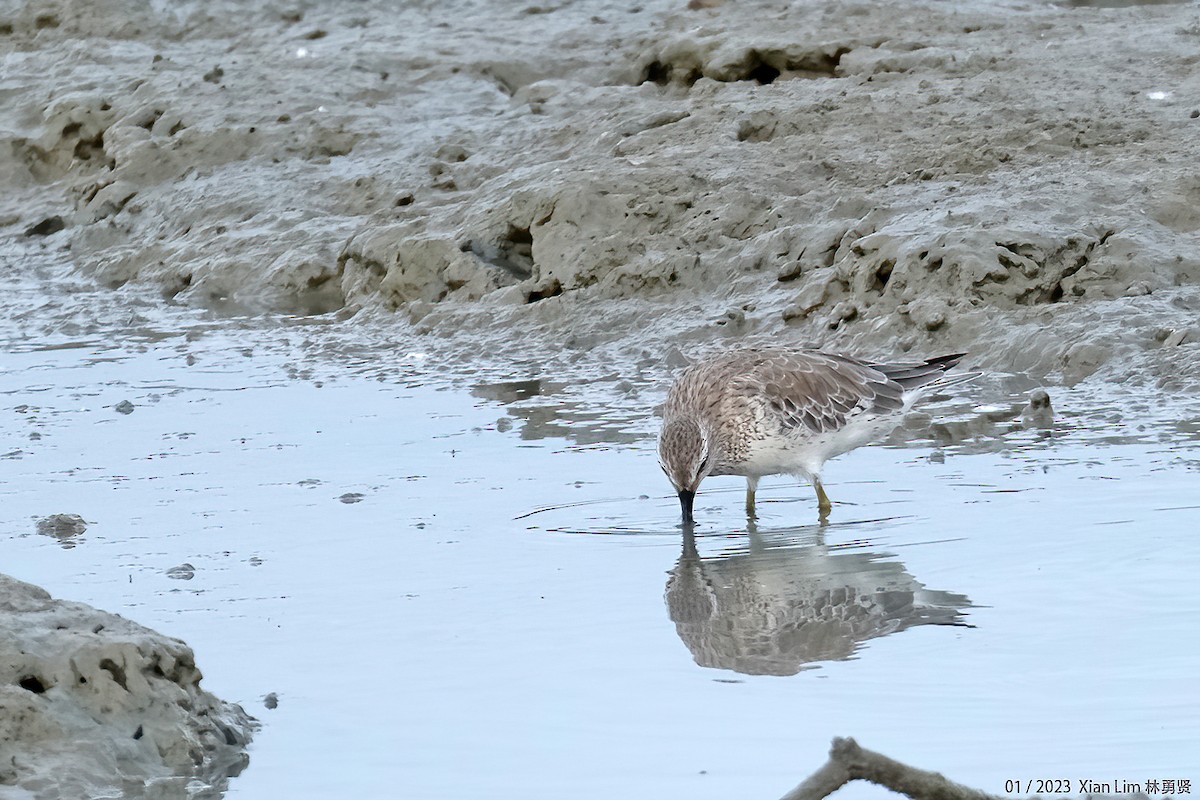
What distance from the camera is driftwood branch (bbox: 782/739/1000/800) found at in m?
3.50

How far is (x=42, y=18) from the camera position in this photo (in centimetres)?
1775

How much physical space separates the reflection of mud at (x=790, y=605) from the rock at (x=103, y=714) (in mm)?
1599

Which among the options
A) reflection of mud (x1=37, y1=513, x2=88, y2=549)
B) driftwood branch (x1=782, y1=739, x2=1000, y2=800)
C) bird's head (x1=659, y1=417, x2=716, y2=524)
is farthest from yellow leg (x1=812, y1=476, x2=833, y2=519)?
driftwood branch (x1=782, y1=739, x2=1000, y2=800)

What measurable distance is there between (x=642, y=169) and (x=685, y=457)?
5.01m

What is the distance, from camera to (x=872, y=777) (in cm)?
355

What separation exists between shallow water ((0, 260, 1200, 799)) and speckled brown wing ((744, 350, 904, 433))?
1.20ft

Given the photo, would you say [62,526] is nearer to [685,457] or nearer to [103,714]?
[685,457]

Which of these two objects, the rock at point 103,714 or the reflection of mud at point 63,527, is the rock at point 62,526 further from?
the rock at point 103,714

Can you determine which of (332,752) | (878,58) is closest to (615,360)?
(878,58)

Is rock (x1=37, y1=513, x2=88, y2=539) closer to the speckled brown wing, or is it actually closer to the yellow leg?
the speckled brown wing

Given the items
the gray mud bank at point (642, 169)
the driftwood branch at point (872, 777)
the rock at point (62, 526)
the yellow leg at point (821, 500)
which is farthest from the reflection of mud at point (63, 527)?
the driftwood branch at point (872, 777)

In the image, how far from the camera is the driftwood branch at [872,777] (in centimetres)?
350

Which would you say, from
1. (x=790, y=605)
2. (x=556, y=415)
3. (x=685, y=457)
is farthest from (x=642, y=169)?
(x=790, y=605)

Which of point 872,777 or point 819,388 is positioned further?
point 819,388
